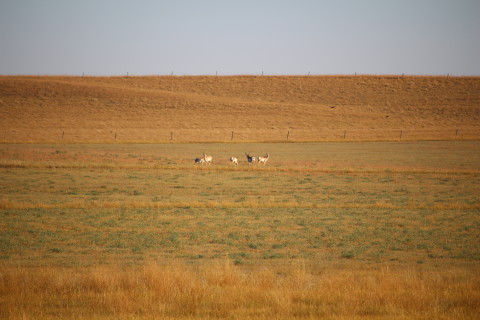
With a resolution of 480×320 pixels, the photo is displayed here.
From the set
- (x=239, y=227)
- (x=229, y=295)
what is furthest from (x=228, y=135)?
(x=229, y=295)

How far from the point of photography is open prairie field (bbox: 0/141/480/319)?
30.1ft

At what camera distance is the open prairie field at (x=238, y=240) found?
9172 mm

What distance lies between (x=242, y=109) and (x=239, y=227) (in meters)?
69.9

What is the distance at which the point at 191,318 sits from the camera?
27.6 feet

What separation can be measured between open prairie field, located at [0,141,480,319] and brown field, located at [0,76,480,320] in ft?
0.18

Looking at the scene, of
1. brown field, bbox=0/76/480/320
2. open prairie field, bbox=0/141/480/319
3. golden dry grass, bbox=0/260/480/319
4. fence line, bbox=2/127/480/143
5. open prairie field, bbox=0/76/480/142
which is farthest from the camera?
open prairie field, bbox=0/76/480/142

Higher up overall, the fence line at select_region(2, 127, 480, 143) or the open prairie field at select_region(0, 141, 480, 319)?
the fence line at select_region(2, 127, 480, 143)

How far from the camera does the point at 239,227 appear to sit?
706 inches

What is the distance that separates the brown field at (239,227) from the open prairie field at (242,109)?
191 cm

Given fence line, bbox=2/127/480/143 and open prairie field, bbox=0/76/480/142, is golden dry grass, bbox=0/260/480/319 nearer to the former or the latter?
fence line, bbox=2/127/480/143

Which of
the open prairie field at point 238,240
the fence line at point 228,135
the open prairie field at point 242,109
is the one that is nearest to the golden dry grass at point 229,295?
the open prairie field at point 238,240

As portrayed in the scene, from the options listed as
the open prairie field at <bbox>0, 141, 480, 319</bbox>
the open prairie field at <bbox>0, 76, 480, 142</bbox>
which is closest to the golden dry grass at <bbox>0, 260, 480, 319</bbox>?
the open prairie field at <bbox>0, 141, 480, 319</bbox>

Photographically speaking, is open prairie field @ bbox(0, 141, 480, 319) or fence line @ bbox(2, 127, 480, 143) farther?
fence line @ bbox(2, 127, 480, 143)

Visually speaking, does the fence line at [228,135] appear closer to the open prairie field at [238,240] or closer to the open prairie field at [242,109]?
the open prairie field at [242,109]
